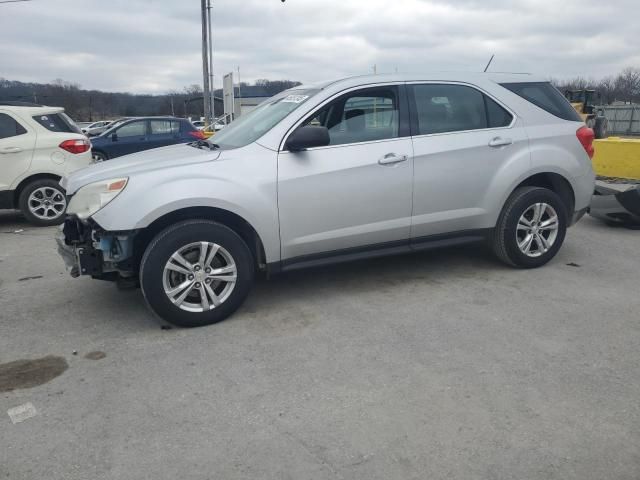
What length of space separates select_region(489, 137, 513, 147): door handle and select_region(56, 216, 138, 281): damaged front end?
3071mm

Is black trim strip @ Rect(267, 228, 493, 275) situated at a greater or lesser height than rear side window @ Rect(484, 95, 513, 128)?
lesser

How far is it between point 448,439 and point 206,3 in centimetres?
1986

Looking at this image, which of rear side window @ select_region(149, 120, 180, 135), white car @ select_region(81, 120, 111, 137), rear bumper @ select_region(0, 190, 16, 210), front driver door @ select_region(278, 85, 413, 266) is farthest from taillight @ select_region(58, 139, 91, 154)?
rear side window @ select_region(149, 120, 180, 135)

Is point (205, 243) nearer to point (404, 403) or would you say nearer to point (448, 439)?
point (404, 403)

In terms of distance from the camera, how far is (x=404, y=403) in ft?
9.61

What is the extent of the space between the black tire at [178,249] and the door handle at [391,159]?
4.26 feet

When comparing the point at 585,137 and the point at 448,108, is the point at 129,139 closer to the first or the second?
the point at 448,108

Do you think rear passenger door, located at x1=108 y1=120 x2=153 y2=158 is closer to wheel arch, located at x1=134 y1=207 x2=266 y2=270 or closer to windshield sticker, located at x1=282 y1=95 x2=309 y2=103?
windshield sticker, located at x1=282 y1=95 x2=309 y2=103

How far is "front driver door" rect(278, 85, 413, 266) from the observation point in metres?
4.12

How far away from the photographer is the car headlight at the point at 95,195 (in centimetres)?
378

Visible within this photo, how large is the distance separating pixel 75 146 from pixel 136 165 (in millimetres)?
4597

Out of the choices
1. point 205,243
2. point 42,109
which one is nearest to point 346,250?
point 205,243

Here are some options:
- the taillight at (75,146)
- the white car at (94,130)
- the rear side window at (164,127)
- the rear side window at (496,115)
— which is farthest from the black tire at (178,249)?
the rear side window at (164,127)

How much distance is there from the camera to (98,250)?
3.88 metres
